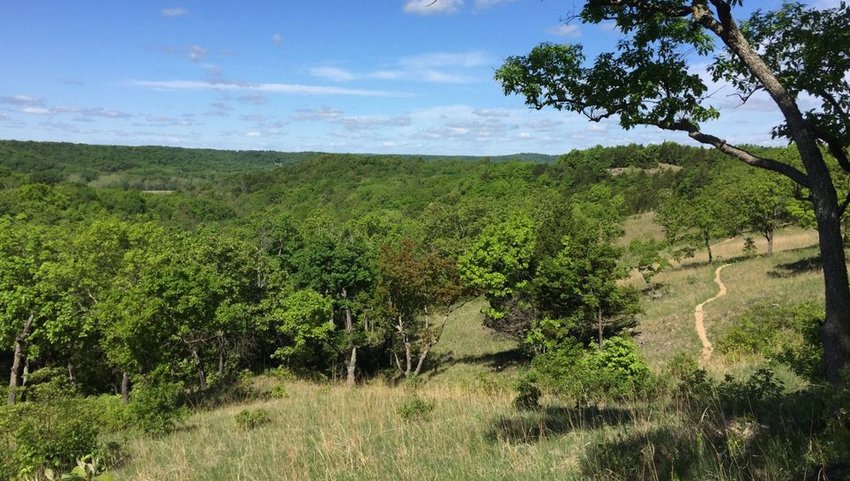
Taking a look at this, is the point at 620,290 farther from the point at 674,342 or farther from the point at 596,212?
the point at 596,212

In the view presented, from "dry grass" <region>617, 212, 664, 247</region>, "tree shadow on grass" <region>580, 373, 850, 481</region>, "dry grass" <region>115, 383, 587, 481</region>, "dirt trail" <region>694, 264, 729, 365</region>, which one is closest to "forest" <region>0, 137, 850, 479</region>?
"tree shadow on grass" <region>580, 373, 850, 481</region>

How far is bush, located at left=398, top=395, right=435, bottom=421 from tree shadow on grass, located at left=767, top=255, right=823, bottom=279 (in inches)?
1216

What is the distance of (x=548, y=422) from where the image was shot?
6.36 meters

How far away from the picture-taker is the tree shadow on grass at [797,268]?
3048 cm

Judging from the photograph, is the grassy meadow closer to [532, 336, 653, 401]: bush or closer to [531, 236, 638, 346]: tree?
[532, 336, 653, 401]: bush

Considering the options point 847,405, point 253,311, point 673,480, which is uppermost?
point 847,405

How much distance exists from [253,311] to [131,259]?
814 cm

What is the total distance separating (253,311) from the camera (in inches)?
1217

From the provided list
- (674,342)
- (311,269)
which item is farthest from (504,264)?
(311,269)

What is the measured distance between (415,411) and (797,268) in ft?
110

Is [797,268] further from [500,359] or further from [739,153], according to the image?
[739,153]

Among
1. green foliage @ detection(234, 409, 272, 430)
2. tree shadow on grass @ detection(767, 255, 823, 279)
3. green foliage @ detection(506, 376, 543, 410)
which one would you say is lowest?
green foliage @ detection(234, 409, 272, 430)

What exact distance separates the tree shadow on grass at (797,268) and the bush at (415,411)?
30.9m

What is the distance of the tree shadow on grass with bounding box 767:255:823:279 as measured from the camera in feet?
100.0
